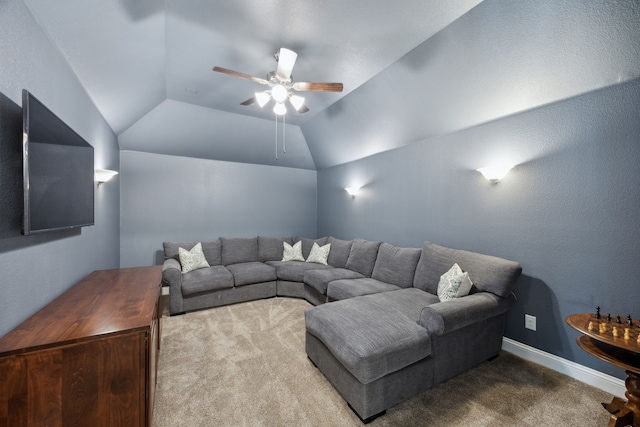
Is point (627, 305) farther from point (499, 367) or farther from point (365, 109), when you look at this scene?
point (365, 109)

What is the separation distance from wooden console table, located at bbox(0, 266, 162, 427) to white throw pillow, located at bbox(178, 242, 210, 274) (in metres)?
2.37

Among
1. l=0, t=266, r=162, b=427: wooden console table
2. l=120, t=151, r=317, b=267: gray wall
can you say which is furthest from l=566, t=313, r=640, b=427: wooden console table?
l=120, t=151, r=317, b=267: gray wall

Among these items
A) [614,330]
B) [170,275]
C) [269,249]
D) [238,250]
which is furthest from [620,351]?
[238,250]

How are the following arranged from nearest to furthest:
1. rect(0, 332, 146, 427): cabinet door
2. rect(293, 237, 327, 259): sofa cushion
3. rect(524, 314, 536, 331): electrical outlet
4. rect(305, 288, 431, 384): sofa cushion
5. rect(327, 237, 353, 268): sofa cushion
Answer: rect(0, 332, 146, 427): cabinet door
rect(305, 288, 431, 384): sofa cushion
rect(524, 314, 536, 331): electrical outlet
rect(327, 237, 353, 268): sofa cushion
rect(293, 237, 327, 259): sofa cushion

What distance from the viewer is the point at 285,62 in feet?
7.06

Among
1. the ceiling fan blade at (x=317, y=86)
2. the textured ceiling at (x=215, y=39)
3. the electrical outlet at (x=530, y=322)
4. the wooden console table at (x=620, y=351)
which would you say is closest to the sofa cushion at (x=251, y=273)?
the textured ceiling at (x=215, y=39)

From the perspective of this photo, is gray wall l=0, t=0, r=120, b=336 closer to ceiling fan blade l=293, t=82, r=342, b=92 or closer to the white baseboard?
ceiling fan blade l=293, t=82, r=342, b=92

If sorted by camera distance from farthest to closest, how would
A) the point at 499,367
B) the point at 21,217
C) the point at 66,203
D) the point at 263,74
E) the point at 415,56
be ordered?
the point at 263,74, the point at 415,56, the point at 499,367, the point at 66,203, the point at 21,217

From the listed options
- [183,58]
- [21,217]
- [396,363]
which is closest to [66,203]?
[21,217]

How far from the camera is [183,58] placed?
2.58m

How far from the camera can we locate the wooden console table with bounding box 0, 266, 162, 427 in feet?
3.46

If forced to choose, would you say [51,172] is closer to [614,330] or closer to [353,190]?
[614,330]

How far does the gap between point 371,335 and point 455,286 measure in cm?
109

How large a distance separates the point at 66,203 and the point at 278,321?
2.32 m
